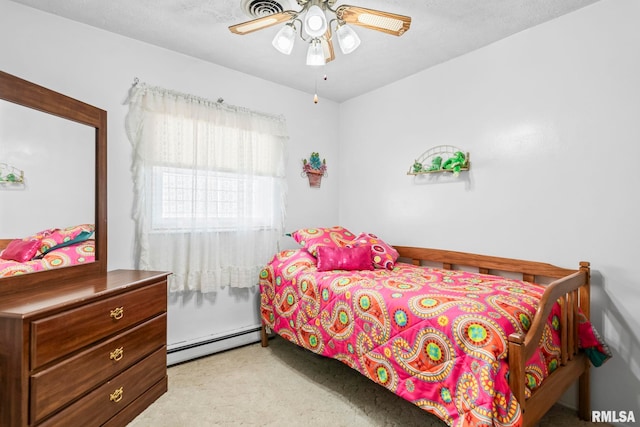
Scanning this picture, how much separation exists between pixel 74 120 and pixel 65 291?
3.25 ft

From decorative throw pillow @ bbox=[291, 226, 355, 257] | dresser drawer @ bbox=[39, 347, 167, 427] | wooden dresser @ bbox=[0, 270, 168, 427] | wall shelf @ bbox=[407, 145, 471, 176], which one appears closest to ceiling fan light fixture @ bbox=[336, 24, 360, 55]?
wall shelf @ bbox=[407, 145, 471, 176]

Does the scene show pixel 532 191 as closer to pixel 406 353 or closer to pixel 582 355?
pixel 582 355

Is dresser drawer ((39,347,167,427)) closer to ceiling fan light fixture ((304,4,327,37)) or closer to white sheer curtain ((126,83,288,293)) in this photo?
white sheer curtain ((126,83,288,293))

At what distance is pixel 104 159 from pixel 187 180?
1.95 ft

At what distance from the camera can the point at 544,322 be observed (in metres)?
1.30

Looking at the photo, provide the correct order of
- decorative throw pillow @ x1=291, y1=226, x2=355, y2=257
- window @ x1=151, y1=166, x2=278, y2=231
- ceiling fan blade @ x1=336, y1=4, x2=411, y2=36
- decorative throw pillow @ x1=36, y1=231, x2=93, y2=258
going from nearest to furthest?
ceiling fan blade @ x1=336, y1=4, x2=411, y2=36
decorative throw pillow @ x1=36, y1=231, x2=93, y2=258
window @ x1=151, y1=166, x2=278, y2=231
decorative throw pillow @ x1=291, y1=226, x2=355, y2=257

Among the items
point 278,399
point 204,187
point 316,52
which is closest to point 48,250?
point 204,187

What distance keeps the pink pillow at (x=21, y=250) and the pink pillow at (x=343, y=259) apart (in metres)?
1.69

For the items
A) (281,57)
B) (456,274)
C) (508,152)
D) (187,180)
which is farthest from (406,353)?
(281,57)

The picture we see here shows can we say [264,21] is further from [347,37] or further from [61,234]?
[61,234]

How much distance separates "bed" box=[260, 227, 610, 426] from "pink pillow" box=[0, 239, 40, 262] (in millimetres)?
1511

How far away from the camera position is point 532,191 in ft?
6.97

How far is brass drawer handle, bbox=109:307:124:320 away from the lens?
A: 1589 millimetres

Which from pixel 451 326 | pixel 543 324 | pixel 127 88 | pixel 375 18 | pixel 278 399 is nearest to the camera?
pixel 543 324
